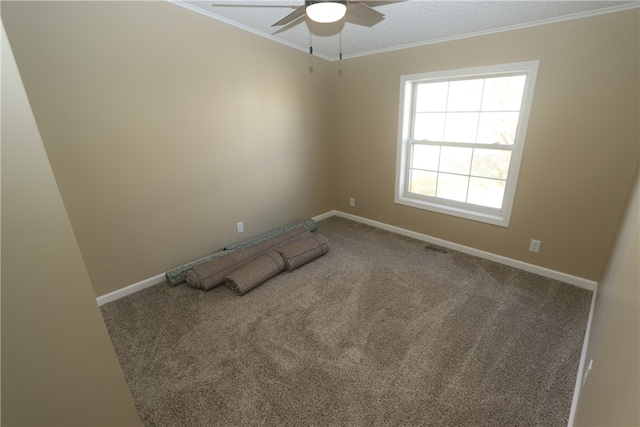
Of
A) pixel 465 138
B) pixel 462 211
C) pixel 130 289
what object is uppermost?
pixel 465 138

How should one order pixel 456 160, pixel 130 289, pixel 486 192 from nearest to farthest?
1. pixel 130 289
2. pixel 486 192
3. pixel 456 160

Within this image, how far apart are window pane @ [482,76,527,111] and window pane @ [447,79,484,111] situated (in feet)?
0.21

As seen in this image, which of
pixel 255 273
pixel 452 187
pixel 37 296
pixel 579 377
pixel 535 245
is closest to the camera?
pixel 37 296

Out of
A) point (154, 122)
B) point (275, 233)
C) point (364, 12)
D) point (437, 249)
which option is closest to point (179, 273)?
point (275, 233)

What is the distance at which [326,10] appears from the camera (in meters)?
1.62

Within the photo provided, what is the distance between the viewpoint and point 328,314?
7.06 ft

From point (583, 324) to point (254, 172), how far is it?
10.2 ft

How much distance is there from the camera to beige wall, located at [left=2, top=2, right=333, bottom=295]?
183cm

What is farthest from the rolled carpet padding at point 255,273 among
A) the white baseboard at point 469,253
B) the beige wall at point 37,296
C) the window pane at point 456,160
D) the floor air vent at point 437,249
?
the window pane at point 456,160

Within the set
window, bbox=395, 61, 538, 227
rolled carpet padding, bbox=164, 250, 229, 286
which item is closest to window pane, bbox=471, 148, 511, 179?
window, bbox=395, 61, 538, 227

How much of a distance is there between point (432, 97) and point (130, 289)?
3563 millimetres

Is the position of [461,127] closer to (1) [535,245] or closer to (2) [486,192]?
(2) [486,192]

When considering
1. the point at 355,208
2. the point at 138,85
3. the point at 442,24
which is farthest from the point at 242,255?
the point at 442,24

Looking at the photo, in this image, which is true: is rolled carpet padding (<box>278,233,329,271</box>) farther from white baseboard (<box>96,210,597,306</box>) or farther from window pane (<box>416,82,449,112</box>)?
window pane (<box>416,82,449,112</box>)
